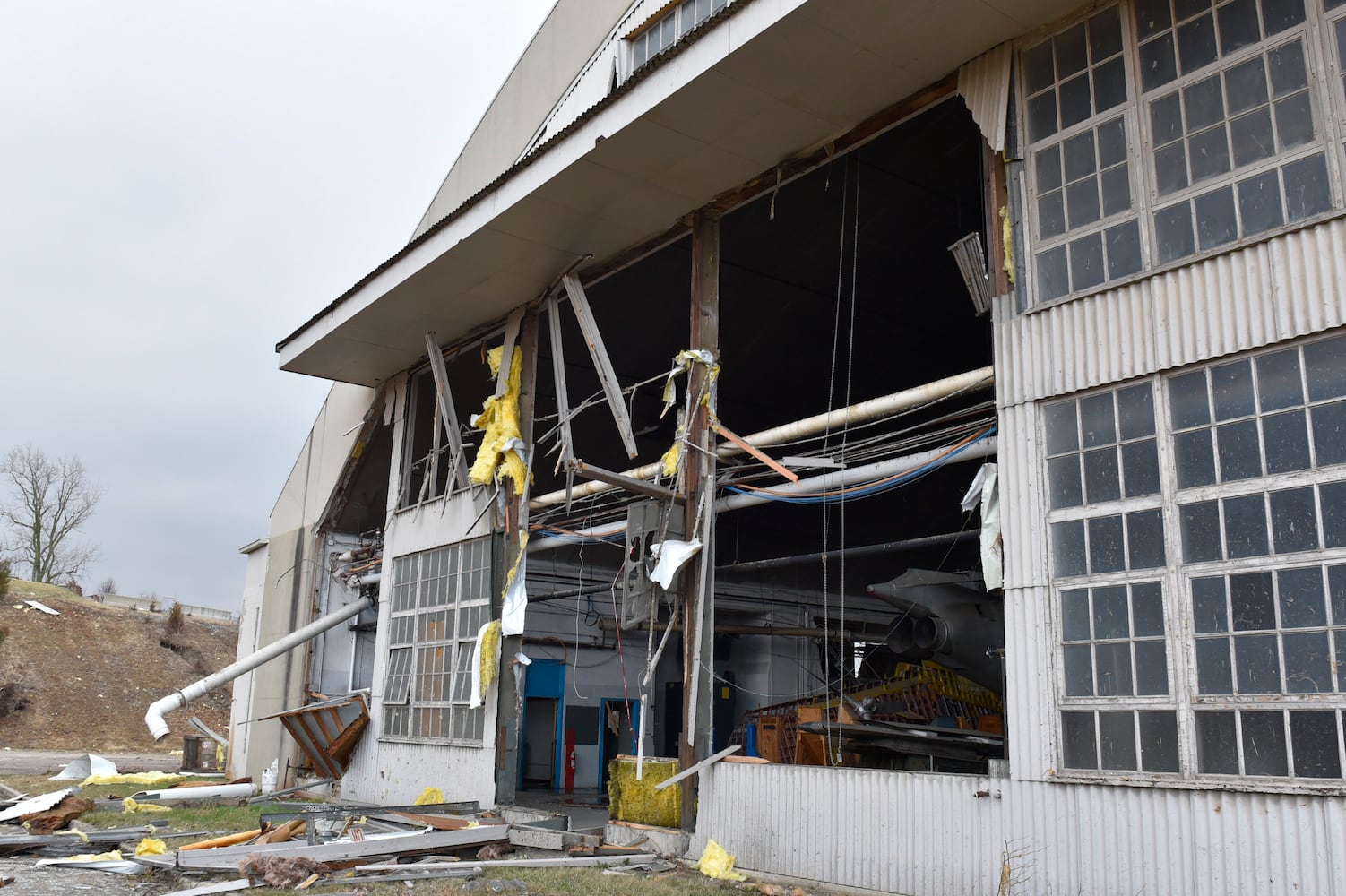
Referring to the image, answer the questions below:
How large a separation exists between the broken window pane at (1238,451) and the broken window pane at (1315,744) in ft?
5.51

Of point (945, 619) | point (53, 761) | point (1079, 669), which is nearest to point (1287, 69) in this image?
point (1079, 669)

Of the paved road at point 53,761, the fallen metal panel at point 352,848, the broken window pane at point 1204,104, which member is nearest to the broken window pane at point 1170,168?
the broken window pane at point 1204,104

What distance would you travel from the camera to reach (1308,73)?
7664 millimetres

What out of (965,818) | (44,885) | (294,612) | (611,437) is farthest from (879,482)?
(294,612)

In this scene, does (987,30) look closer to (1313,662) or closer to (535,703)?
(1313,662)

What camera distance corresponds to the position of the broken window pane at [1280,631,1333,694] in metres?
6.91

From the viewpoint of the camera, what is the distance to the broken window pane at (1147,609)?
786cm

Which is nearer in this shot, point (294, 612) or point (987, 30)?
point (987, 30)

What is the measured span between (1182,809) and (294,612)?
737 inches

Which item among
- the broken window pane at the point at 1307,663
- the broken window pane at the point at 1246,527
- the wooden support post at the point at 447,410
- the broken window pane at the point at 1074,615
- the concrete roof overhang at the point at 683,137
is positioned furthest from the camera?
the wooden support post at the point at 447,410

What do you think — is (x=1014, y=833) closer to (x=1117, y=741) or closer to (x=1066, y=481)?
(x=1117, y=741)

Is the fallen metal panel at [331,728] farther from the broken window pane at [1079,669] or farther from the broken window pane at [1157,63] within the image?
the broken window pane at [1157,63]

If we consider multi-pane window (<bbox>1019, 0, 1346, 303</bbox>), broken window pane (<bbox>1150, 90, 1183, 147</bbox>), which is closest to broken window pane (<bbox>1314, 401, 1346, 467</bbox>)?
multi-pane window (<bbox>1019, 0, 1346, 303</bbox>)

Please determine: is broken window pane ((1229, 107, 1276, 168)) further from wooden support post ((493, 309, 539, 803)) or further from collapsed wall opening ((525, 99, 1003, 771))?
wooden support post ((493, 309, 539, 803))
